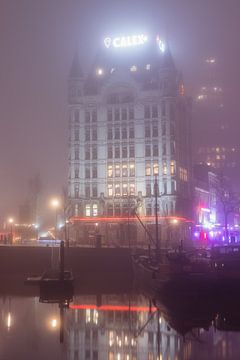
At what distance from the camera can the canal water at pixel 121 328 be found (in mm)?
35188

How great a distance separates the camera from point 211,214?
159m

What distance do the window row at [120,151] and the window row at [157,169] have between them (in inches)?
211

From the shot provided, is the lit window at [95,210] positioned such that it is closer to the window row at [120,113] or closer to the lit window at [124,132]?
the lit window at [124,132]

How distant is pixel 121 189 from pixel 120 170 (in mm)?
5283

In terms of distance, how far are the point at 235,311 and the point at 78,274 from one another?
39923 mm

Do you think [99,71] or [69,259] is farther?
[99,71]

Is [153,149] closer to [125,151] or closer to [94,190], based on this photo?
[125,151]

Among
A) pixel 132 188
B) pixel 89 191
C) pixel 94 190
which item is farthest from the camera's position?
pixel 94 190

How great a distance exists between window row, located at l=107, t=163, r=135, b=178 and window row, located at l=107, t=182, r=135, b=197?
106 inches

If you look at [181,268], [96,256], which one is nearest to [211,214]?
[96,256]

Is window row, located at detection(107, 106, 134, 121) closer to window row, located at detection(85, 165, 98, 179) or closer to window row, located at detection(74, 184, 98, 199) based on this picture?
window row, located at detection(85, 165, 98, 179)

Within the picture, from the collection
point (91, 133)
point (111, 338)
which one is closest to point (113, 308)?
point (111, 338)

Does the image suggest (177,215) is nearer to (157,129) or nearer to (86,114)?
(157,129)

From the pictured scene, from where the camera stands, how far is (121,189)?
138750mm
